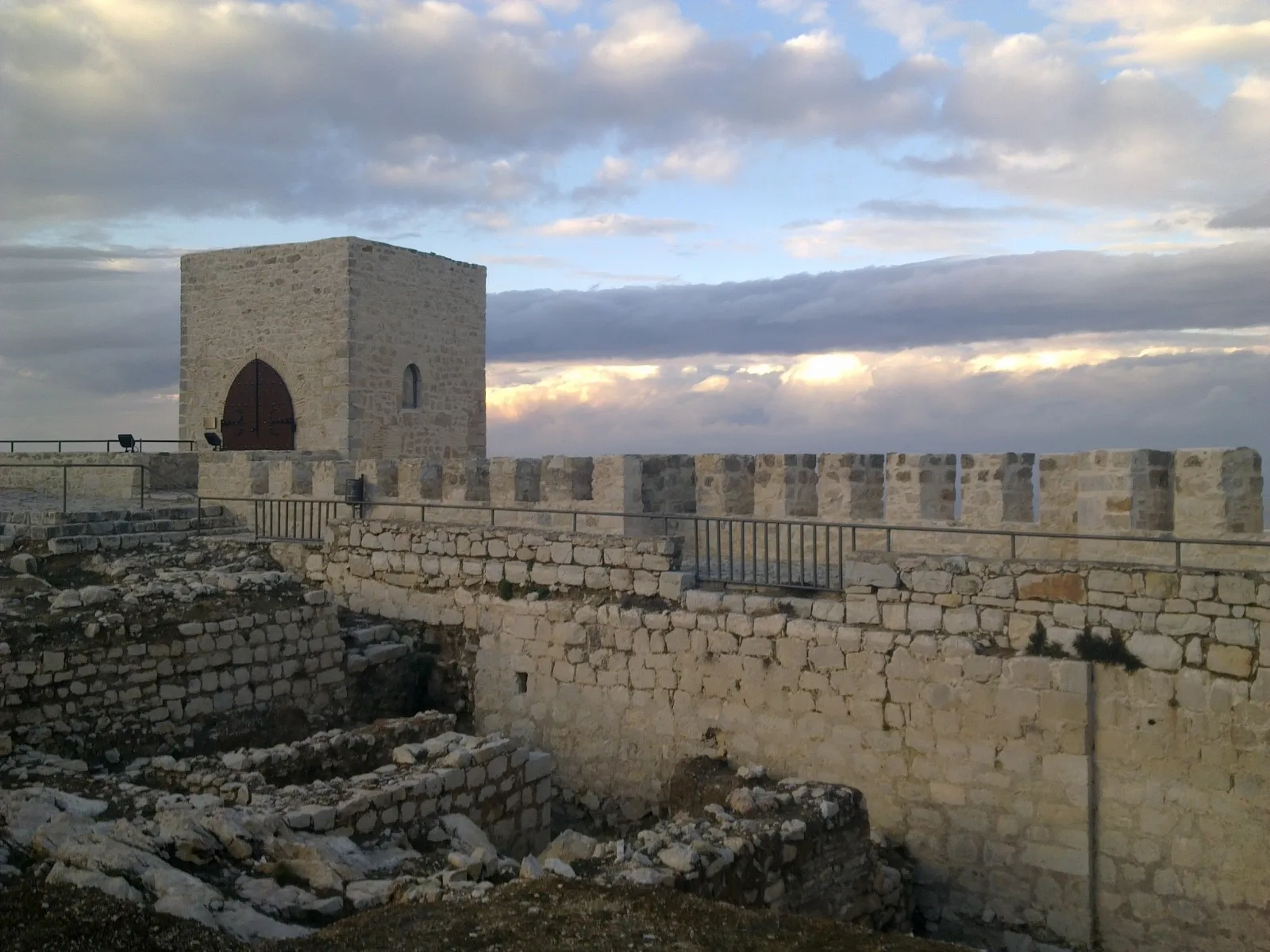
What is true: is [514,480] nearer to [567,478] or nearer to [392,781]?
[567,478]

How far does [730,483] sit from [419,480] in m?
4.03

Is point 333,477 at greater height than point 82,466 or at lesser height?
lesser

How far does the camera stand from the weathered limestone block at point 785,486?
9500mm

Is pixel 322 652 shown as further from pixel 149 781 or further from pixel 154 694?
pixel 149 781

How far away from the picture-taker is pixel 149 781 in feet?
22.1

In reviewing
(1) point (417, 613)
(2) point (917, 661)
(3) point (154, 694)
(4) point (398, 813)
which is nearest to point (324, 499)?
(1) point (417, 613)

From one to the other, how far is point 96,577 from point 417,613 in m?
3.17

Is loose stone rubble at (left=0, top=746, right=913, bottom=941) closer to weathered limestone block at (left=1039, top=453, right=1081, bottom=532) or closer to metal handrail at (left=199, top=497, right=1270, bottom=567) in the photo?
metal handrail at (left=199, top=497, right=1270, bottom=567)

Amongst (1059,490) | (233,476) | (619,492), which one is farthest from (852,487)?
(233,476)

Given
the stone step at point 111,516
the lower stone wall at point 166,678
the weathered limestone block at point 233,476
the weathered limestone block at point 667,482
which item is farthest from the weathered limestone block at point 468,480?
the stone step at point 111,516

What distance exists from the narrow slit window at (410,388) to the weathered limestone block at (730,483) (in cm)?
1076

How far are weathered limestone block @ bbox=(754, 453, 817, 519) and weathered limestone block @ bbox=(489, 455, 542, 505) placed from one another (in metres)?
2.58

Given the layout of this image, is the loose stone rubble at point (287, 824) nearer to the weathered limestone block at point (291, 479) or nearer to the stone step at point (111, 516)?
the stone step at point (111, 516)

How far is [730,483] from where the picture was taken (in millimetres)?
9672
